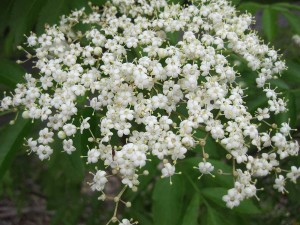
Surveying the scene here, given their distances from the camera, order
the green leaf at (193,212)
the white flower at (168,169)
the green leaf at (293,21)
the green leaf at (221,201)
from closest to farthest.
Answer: the white flower at (168,169), the green leaf at (193,212), the green leaf at (221,201), the green leaf at (293,21)

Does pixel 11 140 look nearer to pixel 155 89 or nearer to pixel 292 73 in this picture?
pixel 155 89

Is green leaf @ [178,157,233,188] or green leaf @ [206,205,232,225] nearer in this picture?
green leaf @ [206,205,232,225]

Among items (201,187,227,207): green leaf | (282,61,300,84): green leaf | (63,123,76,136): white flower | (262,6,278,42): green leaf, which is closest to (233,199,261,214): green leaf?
(201,187,227,207): green leaf

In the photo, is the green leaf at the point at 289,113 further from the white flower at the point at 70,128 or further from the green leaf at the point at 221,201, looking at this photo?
the white flower at the point at 70,128

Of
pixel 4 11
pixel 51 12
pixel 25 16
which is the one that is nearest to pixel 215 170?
pixel 51 12

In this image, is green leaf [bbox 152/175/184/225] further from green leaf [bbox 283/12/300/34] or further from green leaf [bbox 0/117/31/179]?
green leaf [bbox 283/12/300/34]

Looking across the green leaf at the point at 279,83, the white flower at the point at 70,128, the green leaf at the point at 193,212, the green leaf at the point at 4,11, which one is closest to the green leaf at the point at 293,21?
the green leaf at the point at 279,83
